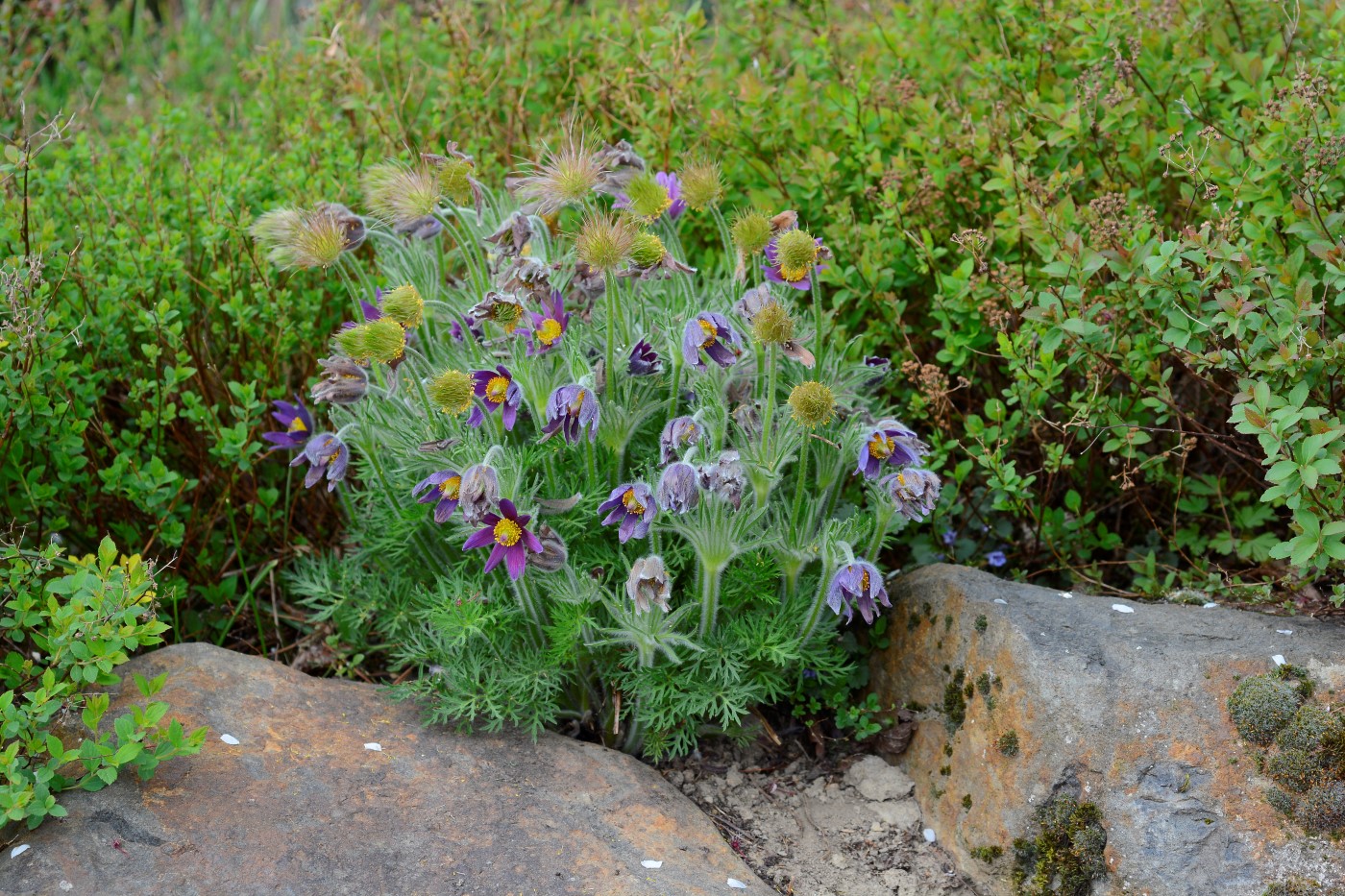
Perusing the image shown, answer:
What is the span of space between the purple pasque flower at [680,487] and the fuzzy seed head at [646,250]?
0.45 m

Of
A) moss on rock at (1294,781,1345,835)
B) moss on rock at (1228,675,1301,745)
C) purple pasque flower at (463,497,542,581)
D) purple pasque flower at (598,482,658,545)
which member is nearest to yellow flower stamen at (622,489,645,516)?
purple pasque flower at (598,482,658,545)

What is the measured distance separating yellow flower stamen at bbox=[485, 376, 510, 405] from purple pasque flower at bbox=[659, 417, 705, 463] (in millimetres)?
363

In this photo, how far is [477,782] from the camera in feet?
8.70

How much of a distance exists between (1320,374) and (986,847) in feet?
4.41

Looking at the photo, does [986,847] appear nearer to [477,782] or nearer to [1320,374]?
[477,782]

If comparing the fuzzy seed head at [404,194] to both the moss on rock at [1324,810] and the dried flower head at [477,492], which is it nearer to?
the dried flower head at [477,492]

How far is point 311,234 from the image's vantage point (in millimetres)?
2598

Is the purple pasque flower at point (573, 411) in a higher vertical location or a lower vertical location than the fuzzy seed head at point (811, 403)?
lower

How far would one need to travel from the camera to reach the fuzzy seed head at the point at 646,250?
8.10 ft

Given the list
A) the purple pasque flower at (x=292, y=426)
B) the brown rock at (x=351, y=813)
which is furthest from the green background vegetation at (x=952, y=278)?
the brown rock at (x=351, y=813)

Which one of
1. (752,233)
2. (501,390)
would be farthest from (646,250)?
(501,390)

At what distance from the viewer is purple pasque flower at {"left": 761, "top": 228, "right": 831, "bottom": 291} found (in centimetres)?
248

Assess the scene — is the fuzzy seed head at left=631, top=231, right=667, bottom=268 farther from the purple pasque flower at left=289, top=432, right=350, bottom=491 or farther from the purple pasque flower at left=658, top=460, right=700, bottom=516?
the purple pasque flower at left=289, top=432, right=350, bottom=491

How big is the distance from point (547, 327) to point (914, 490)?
903 millimetres
